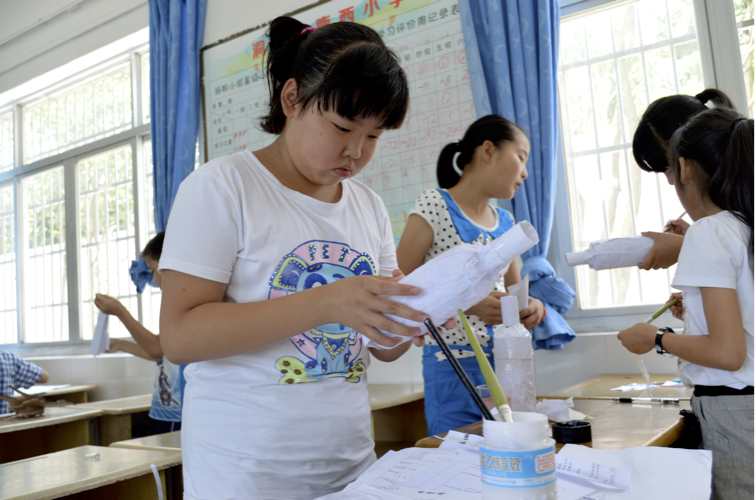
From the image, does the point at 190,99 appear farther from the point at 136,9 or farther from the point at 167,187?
the point at 136,9

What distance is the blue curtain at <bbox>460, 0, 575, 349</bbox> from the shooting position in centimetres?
256

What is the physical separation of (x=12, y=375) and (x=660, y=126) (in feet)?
10.5

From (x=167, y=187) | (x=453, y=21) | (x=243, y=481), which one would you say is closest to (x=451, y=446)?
(x=243, y=481)

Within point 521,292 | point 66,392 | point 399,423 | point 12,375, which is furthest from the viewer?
point 66,392

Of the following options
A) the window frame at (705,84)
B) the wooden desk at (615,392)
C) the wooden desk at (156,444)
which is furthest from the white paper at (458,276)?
the window frame at (705,84)

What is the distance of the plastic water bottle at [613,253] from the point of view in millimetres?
1672

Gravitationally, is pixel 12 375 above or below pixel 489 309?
below

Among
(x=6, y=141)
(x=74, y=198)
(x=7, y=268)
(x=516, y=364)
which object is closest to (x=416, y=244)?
(x=516, y=364)

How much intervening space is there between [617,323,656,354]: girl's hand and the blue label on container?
0.99 metres

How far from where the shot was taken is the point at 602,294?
277 centimetres

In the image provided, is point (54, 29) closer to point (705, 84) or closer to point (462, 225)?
point (462, 225)

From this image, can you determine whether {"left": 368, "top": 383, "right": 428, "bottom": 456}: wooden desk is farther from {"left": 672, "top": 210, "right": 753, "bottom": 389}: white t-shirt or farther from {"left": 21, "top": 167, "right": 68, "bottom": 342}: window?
{"left": 21, "top": 167, "right": 68, "bottom": 342}: window

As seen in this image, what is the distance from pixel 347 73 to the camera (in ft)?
3.07

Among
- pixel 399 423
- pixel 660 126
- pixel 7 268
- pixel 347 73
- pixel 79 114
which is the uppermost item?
pixel 79 114
